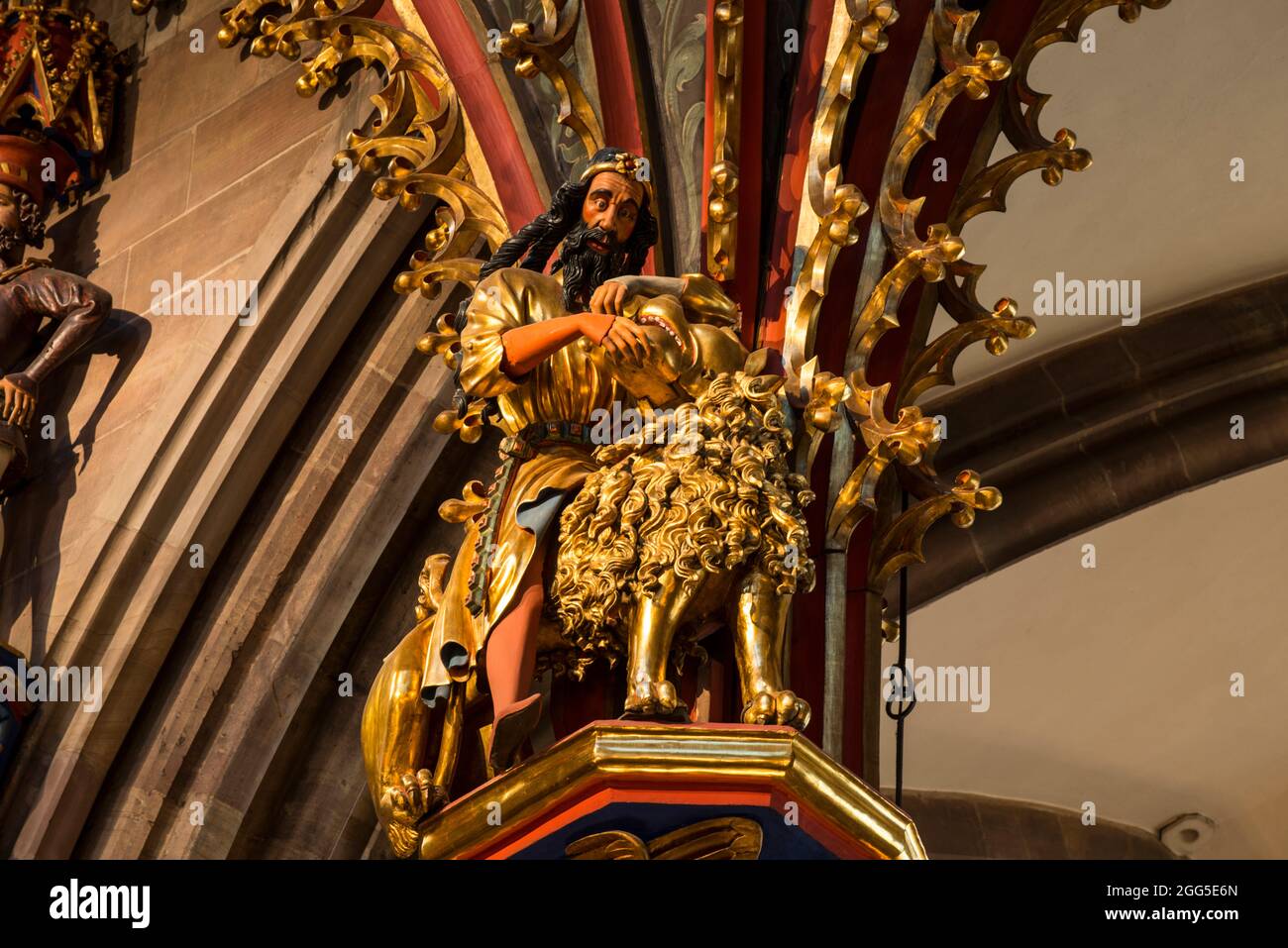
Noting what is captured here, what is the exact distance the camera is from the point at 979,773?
28.7ft

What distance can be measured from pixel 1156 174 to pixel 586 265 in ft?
9.48

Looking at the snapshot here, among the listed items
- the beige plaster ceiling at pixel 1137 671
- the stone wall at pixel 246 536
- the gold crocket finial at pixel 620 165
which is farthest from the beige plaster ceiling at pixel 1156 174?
the gold crocket finial at pixel 620 165

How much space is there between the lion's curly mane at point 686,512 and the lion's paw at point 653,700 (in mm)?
158

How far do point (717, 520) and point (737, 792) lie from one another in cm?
45

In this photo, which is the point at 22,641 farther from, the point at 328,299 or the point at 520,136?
the point at 520,136

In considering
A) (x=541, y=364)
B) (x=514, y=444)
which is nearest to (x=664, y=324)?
(x=541, y=364)

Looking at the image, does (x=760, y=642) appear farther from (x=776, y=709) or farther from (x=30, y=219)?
(x=30, y=219)

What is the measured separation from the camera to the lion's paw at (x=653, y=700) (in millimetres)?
3945

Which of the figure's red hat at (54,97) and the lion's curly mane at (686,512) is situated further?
the figure's red hat at (54,97)

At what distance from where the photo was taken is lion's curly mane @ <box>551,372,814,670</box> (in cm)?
404

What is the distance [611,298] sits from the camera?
4262mm

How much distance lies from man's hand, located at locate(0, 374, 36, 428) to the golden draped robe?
2278mm

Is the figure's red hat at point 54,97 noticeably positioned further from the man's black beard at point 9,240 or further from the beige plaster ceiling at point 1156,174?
the beige plaster ceiling at point 1156,174
